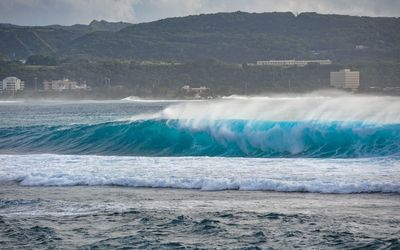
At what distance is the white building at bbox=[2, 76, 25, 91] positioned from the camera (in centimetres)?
14012

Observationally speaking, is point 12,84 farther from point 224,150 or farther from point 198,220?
point 198,220

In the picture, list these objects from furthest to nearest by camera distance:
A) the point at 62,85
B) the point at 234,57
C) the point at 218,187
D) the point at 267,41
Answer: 1. the point at 267,41
2. the point at 234,57
3. the point at 62,85
4. the point at 218,187

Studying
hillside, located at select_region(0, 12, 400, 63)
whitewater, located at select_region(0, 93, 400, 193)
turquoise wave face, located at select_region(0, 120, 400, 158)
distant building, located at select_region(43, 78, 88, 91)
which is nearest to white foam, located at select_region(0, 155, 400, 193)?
whitewater, located at select_region(0, 93, 400, 193)

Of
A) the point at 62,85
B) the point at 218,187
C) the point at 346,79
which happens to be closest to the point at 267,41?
the point at 62,85

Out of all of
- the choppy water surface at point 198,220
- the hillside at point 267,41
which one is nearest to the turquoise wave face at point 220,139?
the choppy water surface at point 198,220

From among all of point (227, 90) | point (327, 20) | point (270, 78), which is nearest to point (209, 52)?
point (327, 20)

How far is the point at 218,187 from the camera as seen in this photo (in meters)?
16.4

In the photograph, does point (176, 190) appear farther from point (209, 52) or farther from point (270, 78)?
point (209, 52)

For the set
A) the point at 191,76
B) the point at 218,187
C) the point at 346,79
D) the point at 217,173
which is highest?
the point at 191,76

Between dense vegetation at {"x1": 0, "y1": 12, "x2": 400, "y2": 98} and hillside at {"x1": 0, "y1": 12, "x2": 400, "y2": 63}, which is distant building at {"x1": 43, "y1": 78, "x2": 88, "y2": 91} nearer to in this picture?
dense vegetation at {"x1": 0, "y1": 12, "x2": 400, "y2": 98}

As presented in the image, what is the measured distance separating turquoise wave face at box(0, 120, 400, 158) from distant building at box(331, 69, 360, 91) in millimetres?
83581

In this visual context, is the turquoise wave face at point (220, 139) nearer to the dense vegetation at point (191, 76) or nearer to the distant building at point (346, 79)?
the dense vegetation at point (191, 76)

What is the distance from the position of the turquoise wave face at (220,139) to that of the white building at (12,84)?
361ft

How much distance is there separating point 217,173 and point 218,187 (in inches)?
66.9
